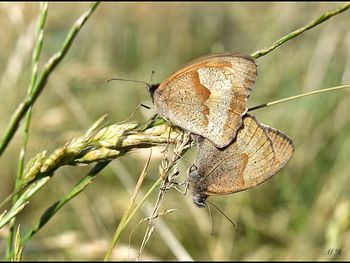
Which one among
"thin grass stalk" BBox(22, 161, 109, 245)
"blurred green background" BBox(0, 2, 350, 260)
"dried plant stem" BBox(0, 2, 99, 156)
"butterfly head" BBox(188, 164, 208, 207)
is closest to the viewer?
"dried plant stem" BBox(0, 2, 99, 156)

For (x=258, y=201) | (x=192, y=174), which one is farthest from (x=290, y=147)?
(x=258, y=201)

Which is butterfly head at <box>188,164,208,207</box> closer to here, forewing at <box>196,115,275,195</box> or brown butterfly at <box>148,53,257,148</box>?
forewing at <box>196,115,275,195</box>

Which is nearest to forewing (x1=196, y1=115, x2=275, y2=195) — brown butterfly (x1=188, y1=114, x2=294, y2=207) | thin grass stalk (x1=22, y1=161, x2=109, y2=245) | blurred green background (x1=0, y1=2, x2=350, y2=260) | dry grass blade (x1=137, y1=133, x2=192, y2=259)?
brown butterfly (x1=188, y1=114, x2=294, y2=207)

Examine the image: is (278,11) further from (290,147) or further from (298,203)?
(290,147)

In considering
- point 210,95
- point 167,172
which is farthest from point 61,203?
point 210,95

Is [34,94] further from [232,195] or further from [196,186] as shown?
[232,195]

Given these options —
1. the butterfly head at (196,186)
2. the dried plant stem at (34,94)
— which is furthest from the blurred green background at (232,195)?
the dried plant stem at (34,94)

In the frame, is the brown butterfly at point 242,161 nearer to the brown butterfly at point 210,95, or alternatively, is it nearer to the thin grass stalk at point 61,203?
the brown butterfly at point 210,95
